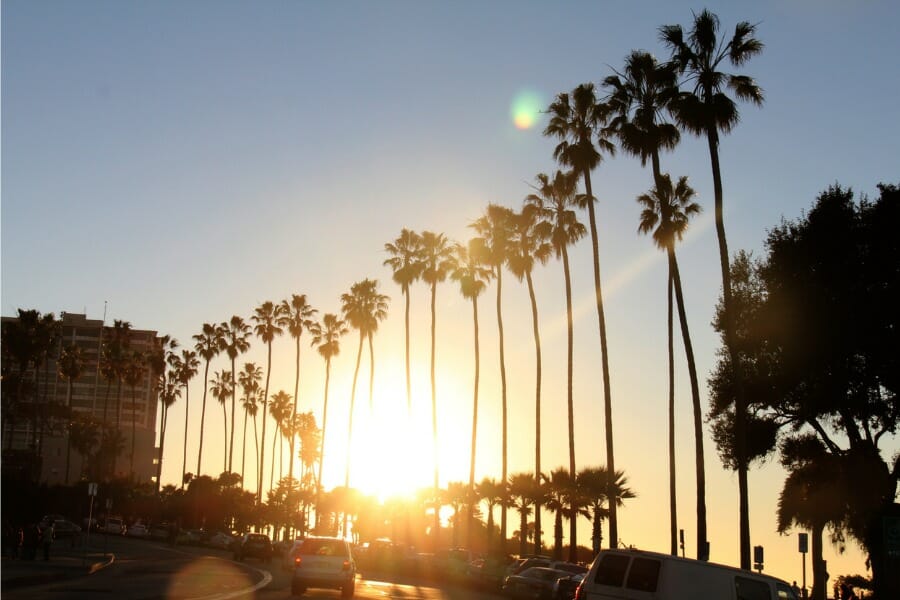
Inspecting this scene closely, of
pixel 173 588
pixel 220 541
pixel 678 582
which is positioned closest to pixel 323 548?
pixel 173 588

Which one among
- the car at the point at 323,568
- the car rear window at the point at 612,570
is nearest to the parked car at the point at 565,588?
the car at the point at 323,568

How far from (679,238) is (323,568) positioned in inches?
948

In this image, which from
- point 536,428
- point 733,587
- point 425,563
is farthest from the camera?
point 536,428

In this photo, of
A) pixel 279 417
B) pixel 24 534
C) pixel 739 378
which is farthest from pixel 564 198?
A: pixel 279 417

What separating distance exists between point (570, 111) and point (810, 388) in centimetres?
1938

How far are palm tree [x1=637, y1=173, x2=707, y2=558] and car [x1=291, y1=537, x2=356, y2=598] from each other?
13.1 m

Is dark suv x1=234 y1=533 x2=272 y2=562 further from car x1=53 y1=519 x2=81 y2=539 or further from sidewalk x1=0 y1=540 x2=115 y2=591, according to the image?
car x1=53 y1=519 x2=81 y2=539

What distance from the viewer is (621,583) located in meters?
18.4

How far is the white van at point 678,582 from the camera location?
1795cm

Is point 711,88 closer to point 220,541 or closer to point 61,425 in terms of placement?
point 220,541

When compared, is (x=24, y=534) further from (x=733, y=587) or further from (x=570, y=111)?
(x=733, y=587)

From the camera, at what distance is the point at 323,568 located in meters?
29.5

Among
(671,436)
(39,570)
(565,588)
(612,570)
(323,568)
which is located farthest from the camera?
(671,436)

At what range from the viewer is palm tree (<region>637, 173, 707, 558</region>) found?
118ft
